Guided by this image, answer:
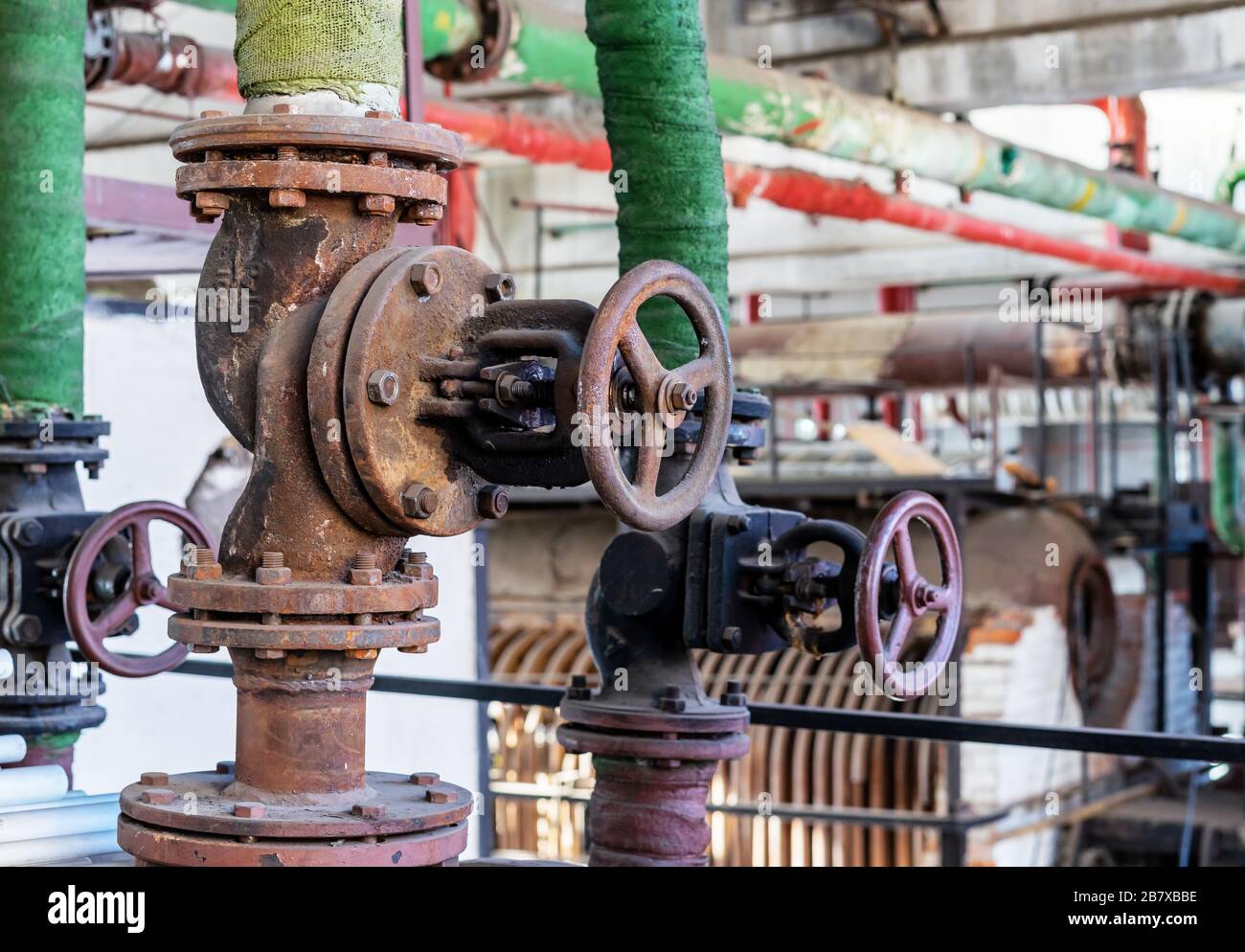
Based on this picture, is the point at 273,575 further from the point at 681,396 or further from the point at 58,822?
the point at 58,822

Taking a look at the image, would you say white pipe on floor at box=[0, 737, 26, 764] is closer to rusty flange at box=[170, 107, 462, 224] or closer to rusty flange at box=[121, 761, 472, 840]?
rusty flange at box=[121, 761, 472, 840]

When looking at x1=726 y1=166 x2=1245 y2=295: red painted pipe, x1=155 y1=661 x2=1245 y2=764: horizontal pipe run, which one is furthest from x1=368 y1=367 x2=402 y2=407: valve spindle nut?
x1=726 y1=166 x2=1245 y2=295: red painted pipe

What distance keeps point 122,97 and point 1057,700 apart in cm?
633

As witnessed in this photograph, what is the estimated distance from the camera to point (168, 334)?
4.25m

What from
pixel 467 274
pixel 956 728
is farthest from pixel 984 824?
pixel 467 274

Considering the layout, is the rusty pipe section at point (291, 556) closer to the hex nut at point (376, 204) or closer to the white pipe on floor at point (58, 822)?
the hex nut at point (376, 204)

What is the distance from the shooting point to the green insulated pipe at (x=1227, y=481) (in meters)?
8.59

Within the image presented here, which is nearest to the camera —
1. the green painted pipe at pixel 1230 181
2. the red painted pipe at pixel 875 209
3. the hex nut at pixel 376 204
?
the hex nut at pixel 376 204

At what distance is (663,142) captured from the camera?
2.09 metres

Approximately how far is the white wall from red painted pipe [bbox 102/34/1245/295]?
109 cm

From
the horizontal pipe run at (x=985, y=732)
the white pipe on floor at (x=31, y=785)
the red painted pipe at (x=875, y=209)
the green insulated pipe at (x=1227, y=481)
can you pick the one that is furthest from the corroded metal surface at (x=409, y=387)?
the green insulated pipe at (x=1227, y=481)

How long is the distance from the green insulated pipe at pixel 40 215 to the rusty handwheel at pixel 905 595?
131cm

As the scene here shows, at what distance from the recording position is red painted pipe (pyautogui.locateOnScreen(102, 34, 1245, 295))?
550 cm
